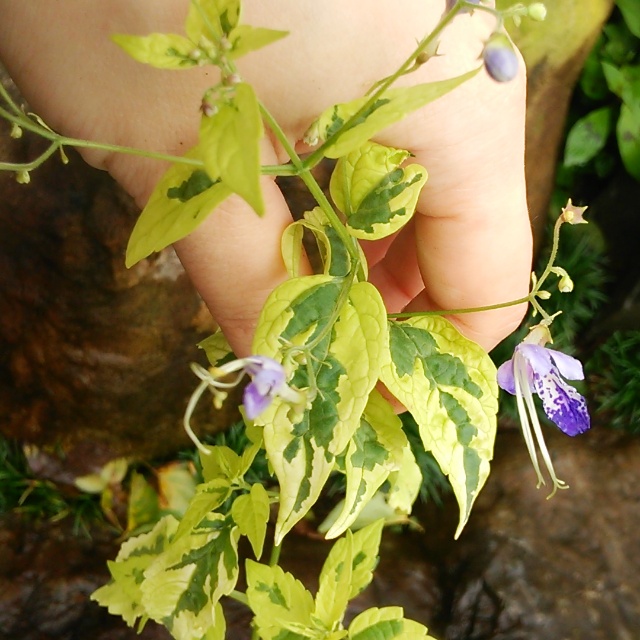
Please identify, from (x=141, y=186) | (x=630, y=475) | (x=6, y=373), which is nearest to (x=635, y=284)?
(x=630, y=475)

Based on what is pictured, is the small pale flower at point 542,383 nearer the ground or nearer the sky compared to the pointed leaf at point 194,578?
nearer the sky

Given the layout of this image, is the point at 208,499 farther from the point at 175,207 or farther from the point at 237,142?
the point at 237,142

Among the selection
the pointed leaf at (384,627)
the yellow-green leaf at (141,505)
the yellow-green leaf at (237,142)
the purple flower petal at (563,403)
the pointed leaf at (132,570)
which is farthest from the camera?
the yellow-green leaf at (141,505)

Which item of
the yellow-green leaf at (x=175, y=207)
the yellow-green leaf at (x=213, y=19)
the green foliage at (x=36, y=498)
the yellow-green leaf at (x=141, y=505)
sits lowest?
the yellow-green leaf at (x=141, y=505)

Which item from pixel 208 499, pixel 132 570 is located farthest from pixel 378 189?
pixel 132 570

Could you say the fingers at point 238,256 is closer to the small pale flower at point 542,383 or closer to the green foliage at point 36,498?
the small pale flower at point 542,383

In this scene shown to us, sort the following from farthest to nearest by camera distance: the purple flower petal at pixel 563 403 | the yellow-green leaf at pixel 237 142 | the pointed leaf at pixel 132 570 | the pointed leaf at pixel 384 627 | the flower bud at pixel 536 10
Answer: the pointed leaf at pixel 132 570, the pointed leaf at pixel 384 627, the purple flower petal at pixel 563 403, the flower bud at pixel 536 10, the yellow-green leaf at pixel 237 142

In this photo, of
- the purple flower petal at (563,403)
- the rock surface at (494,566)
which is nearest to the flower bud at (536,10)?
the purple flower petal at (563,403)
